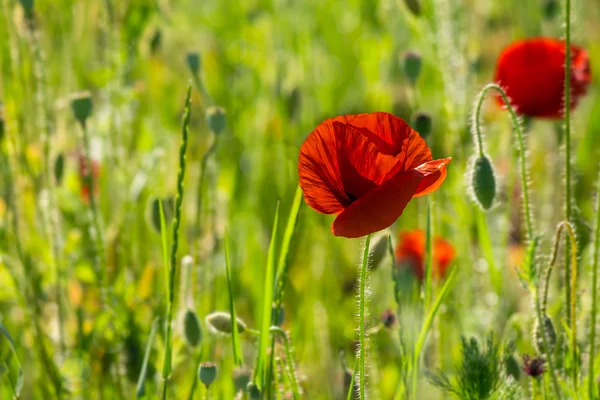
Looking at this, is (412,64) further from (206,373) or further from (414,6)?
(206,373)

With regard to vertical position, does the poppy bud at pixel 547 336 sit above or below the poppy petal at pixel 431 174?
below

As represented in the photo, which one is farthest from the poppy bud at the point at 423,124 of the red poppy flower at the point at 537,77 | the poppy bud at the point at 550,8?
the poppy bud at the point at 550,8

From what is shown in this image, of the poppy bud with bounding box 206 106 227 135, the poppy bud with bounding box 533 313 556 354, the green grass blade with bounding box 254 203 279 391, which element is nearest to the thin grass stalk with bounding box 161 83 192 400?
the green grass blade with bounding box 254 203 279 391

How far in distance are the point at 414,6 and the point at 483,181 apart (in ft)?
2.06

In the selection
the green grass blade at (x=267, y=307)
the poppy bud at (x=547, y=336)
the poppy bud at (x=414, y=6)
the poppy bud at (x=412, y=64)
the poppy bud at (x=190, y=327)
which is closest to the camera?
the green grass blade at (x=267, y=307)

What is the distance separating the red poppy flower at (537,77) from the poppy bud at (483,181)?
1.61 feet

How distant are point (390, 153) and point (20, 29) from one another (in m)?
1.05

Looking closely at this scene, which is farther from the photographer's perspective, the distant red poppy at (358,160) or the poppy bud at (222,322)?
the poppy bud at (222,322)

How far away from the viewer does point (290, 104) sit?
197cm

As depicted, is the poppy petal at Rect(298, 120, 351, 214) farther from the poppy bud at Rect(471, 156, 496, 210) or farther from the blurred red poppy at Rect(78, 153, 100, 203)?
the blurred red poppy at Rect(78, 153, 100, 203)

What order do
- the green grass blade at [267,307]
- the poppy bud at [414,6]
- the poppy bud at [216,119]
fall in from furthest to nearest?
the poppy bud at [414,6] < the poppy bud at [216,119] < the green grass blade at [267,307]

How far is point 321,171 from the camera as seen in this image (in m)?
0.92

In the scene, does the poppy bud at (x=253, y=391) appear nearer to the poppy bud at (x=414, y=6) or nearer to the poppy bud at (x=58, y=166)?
the poppy bud at (x=58, y=166)

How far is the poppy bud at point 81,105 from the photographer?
4.69 feet
